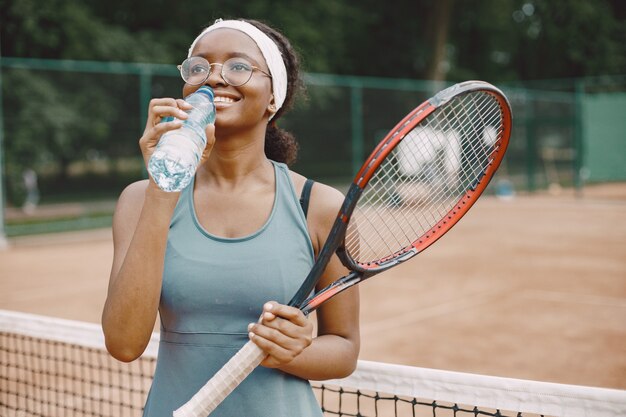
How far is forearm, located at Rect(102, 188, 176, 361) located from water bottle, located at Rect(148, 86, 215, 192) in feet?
0.27

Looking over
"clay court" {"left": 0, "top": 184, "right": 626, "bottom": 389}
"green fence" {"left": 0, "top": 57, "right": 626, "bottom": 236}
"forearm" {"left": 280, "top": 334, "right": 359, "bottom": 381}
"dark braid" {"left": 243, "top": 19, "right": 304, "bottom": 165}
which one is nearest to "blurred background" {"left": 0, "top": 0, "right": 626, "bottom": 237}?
"green fence" {"left": 0, "top": 57, "right": 626, "bottom": 236}

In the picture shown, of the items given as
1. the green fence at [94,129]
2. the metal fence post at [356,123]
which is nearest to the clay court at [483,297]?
the green fence at [94,129]

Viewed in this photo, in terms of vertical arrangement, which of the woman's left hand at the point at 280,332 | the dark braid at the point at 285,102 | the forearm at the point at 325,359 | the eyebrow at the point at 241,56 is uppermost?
the eyebrow at the point at 241,56

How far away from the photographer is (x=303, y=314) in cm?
150

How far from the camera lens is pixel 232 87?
1.58 metres

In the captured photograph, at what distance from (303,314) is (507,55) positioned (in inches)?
1436

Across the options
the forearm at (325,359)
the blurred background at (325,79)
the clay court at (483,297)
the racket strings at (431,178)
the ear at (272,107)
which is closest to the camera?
the forearm at (325,359)

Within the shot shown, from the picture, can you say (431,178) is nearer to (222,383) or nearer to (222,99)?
(222,99)

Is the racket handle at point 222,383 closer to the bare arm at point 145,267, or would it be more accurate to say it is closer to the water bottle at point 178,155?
the bare arm at point 145,267

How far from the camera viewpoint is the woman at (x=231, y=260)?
1.45 meters

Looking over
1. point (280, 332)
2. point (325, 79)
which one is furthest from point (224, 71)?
point (325, 79)

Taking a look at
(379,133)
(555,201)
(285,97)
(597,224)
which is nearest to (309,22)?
(379,133)

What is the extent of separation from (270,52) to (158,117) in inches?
13.1

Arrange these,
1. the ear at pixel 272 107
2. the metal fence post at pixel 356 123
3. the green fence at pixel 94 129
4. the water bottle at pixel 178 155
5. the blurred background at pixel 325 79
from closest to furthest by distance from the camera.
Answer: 1. the water bottle at pixel 178 155
2. the ear at pixel 272 107
3. the green fence at pixel 94 129
4. the blurred background at pixel 325 79
5. the metal fence post at pixel 356 123
